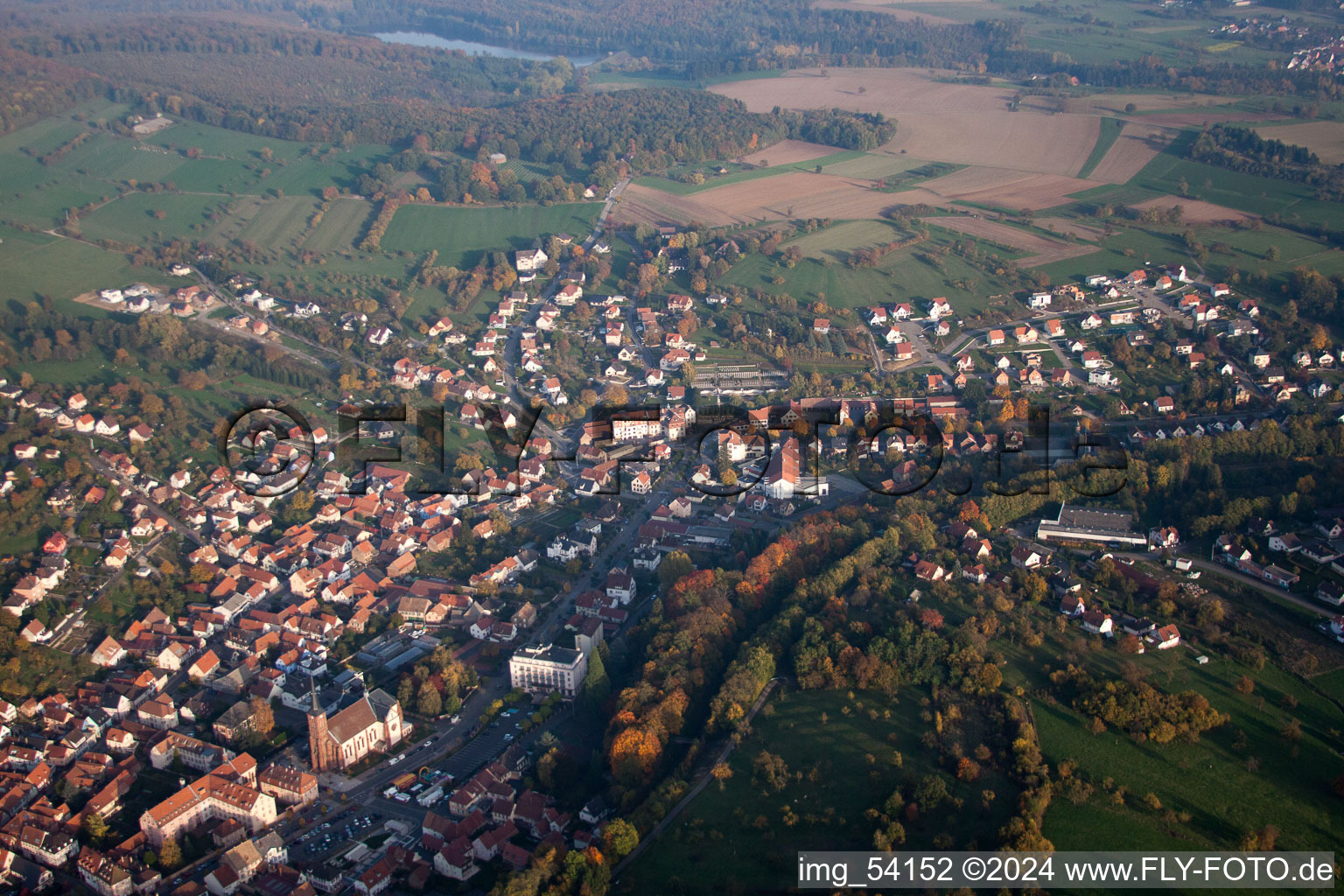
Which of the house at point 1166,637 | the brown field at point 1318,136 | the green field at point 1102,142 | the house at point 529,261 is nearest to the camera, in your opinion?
the house at point 1166,637

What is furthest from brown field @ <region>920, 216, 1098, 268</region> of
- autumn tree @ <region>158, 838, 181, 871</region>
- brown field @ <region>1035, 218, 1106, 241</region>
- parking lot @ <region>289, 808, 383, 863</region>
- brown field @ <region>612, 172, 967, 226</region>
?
autumn tree @ <region>158, 838, 181, 871</region>

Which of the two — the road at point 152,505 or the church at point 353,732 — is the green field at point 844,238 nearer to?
the road at point 152,505

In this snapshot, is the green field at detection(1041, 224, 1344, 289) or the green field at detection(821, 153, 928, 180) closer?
the green field at detection(1041, 224, 1344, 289)

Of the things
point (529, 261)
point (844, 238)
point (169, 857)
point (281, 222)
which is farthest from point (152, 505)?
point (844, 238)

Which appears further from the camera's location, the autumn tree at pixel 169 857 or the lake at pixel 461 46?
the lake at pixel 461 46

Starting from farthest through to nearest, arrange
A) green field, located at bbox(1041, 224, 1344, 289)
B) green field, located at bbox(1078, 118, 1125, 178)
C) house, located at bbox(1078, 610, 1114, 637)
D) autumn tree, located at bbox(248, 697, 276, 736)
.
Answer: green field, located at bbox(1078, 118, 1125, 178) < green field, located at bbox(1041, 224, 1344, 289) < house, located at bbox(1078, 610, 1114, 637) < autumn tree, located at bbox(248, 697, 276, 736)

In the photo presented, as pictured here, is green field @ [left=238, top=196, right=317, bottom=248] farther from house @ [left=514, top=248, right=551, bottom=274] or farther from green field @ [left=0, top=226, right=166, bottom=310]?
house @ [left=514, top=248, right=551, bottom=274]

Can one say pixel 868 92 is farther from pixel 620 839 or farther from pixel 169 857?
pixel 169 857

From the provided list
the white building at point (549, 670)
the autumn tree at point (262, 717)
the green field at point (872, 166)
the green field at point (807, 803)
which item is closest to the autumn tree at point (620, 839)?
the green field at point (807, 803)
